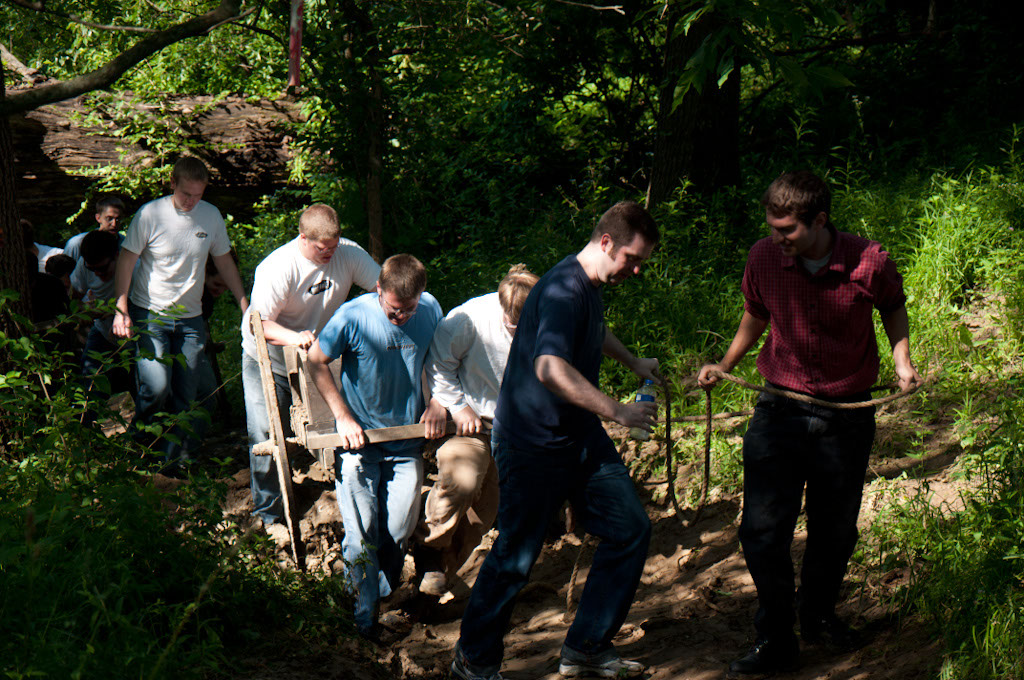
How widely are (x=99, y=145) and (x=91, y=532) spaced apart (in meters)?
7.45

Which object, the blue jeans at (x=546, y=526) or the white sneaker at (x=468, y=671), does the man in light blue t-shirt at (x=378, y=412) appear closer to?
the white sneaker at (x=468, y=671)

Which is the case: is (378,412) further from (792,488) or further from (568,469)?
(792,488)

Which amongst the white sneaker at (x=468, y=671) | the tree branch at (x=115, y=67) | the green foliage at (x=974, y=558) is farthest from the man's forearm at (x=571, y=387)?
the tree branch at (x=115, y=67)

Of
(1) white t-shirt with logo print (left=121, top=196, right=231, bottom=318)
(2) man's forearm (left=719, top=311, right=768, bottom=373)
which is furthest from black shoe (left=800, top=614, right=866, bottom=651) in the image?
(1) white t-shirt with logo print (left=121, top=196, right=231, bottom=318)

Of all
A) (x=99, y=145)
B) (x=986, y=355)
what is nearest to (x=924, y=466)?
(x=986, y=355)

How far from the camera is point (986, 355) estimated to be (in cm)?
581

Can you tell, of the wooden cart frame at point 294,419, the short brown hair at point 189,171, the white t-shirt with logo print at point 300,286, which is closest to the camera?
the wooden cart frame at point 294,419

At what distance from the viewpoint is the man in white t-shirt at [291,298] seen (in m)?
5.43

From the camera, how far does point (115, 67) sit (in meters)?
5.05

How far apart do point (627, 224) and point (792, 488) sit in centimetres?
129

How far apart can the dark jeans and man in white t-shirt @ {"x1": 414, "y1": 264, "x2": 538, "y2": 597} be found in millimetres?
1463

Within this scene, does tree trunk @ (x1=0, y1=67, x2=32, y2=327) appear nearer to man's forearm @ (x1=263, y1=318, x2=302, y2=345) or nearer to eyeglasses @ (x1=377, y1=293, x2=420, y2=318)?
man's forearm @ (x1=263, y1=318, x2=302, y2=345)

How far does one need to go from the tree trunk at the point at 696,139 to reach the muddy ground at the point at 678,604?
3.10 metres

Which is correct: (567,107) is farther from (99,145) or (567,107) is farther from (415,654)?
(415,654)
